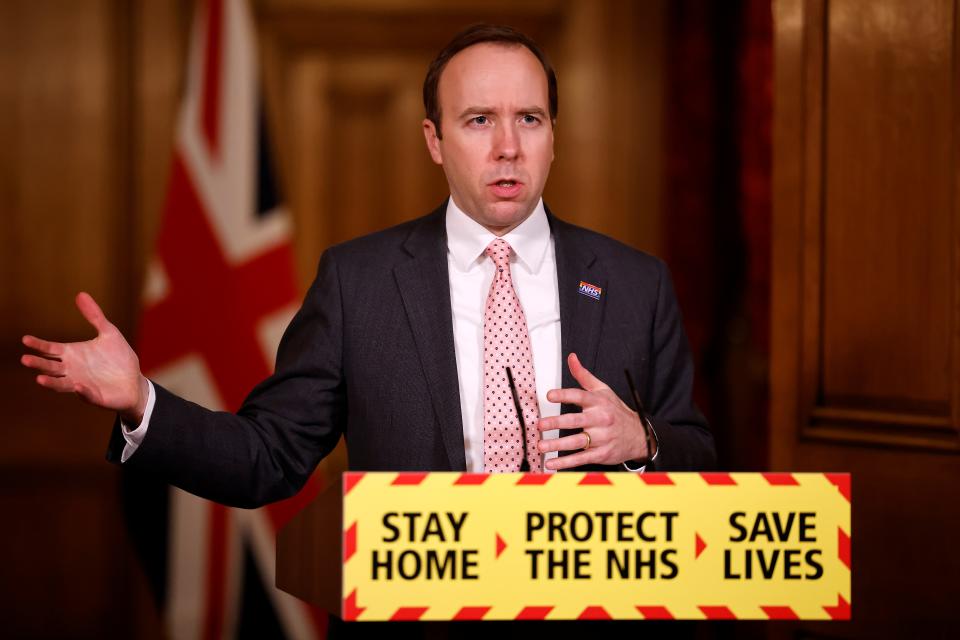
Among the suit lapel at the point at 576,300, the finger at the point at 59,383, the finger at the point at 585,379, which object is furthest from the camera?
the suit lapel at the point at 576,300

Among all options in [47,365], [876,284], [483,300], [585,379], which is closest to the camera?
[47,365]

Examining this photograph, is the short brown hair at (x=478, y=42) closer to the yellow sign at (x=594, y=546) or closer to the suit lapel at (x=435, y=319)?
the suit lapel at (x=435, y=319)

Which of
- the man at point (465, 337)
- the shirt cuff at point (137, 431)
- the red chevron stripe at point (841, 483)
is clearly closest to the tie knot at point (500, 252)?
the man at point (465, 337)

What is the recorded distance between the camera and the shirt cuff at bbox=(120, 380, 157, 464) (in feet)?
4.80

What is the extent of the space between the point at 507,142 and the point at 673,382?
520 millimetres

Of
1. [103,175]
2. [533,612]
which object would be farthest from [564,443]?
[103,175]

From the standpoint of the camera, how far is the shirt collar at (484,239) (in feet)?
5.88

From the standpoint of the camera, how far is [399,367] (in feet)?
5.63

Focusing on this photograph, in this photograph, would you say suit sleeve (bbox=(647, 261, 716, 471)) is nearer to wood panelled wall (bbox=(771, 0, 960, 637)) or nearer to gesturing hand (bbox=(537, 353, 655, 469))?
gesturing hand (bbox=(537, 353, 655, 469))

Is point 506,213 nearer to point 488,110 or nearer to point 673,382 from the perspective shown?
point 488,110

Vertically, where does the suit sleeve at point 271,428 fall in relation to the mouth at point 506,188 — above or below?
below

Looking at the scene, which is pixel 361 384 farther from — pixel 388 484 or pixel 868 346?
pixel 868 346

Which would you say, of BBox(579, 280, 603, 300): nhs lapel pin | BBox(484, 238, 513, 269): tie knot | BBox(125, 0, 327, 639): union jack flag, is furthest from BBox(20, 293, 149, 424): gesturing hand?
BBox(125, 0, 327, 639): union jack flag

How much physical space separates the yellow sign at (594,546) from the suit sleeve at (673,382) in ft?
1.52
